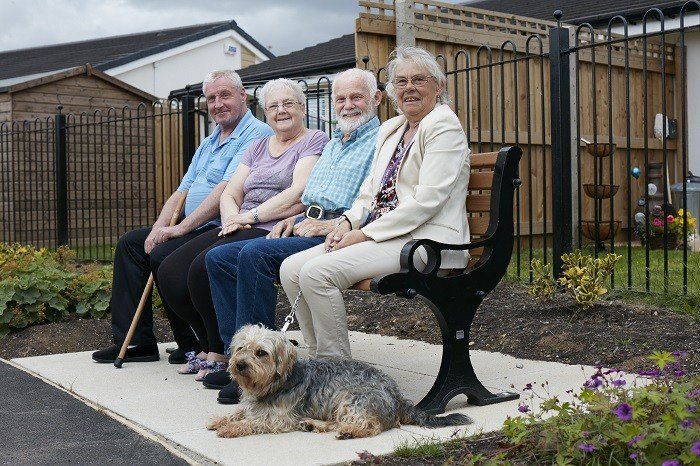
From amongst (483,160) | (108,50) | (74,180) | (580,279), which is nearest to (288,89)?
(483,160)

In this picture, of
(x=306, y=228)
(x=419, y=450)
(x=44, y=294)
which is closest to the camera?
(x=419, y=450)

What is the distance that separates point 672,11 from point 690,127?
159cm

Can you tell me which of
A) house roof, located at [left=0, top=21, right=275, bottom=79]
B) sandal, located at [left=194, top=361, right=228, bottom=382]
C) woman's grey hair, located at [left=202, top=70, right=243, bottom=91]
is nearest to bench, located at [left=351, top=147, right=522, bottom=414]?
sandal, located at [left=194, top=361, right=228, bottom=382]

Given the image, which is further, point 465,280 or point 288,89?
point 288,89

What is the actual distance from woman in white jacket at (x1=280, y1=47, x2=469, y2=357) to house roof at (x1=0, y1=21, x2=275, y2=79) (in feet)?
60.3

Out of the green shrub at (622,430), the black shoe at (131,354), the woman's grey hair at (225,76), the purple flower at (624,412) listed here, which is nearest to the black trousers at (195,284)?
the black shoe at (131,354)

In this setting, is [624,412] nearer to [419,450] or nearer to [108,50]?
[419,450]

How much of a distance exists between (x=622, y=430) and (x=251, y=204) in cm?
281

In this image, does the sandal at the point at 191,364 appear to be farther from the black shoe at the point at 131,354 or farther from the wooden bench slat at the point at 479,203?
the wooden bench slat at the point at 479,203

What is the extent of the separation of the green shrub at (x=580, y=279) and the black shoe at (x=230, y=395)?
2.35 m

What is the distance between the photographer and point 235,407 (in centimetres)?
429

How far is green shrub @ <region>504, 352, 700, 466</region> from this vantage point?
9.05 feet

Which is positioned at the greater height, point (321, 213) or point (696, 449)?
point (321, 213)

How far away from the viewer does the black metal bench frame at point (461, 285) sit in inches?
153
